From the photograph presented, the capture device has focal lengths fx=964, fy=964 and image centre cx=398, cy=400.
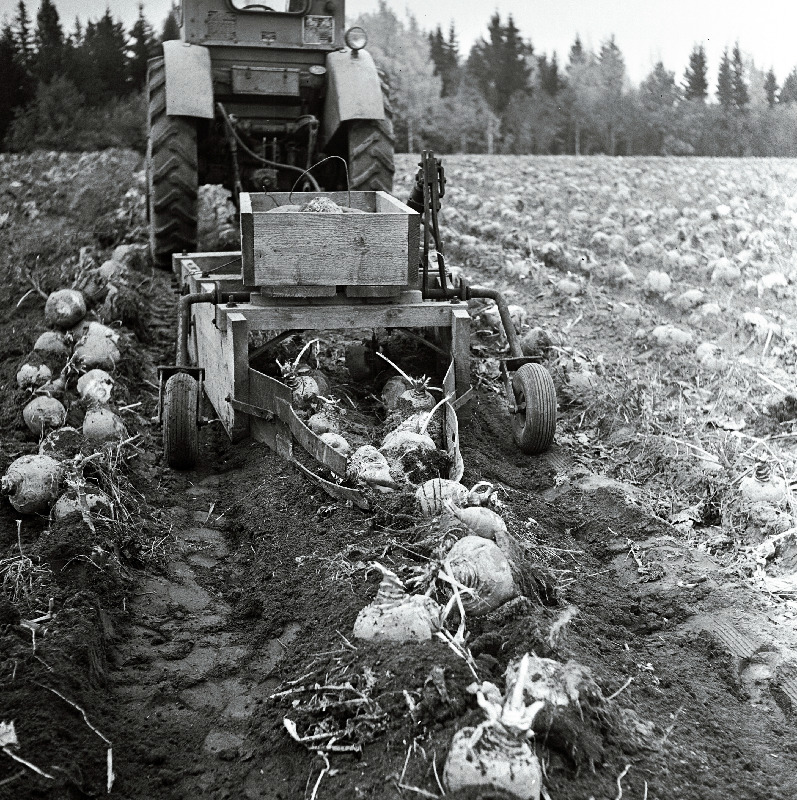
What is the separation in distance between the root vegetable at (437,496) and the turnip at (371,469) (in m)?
0.17

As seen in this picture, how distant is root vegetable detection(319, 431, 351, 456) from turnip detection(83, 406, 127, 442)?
129cm

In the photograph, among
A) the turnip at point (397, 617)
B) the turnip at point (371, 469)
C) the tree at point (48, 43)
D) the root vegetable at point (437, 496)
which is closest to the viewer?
the turnip at point (397, 617)

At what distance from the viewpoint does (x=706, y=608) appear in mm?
3486

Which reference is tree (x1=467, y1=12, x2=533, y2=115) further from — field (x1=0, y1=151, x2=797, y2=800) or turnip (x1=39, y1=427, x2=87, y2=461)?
turnip (x1=39, y1=427, x2=87, y2=461)

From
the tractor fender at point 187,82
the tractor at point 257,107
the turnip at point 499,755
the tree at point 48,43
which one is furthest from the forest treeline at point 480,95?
the turnip at point 499,755

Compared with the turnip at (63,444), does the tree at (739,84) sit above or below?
above

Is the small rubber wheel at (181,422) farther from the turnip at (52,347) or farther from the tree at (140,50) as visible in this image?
the tree at (140,50)

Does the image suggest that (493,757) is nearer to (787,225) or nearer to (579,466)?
(579,466)

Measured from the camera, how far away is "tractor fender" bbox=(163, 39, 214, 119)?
733cm

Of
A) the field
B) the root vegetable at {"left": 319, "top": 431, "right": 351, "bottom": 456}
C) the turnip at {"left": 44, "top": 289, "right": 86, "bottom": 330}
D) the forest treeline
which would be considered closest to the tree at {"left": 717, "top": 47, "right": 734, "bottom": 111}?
the forest treeline

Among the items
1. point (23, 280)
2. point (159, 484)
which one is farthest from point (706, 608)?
point (23, 280)

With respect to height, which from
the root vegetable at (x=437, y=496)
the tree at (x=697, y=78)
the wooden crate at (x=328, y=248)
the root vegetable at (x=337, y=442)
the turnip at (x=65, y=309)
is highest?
the tree at (x=697, y=78)

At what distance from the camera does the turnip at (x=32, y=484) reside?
4.03 m

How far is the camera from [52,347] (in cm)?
607
